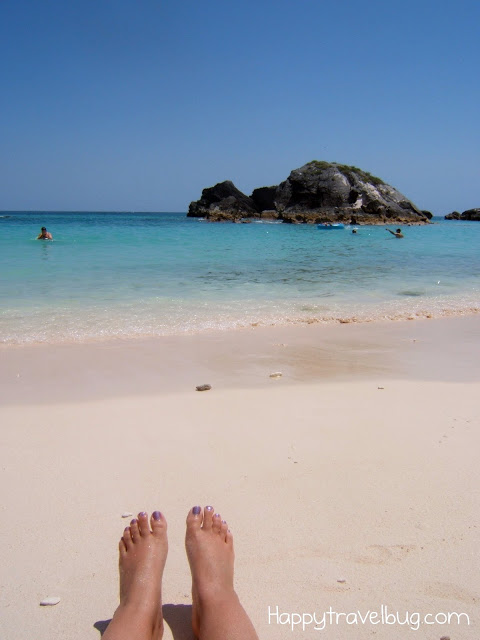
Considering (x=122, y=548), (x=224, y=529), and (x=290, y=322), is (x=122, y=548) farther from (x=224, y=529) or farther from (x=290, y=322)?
(x=290, y=322)

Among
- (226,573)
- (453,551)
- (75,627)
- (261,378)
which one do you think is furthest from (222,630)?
(261,378)

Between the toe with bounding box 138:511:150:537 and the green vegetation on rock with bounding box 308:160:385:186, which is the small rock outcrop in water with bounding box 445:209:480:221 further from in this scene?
the toe with bounding box 138:511:150:537

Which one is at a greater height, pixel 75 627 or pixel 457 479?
pixel 457 479

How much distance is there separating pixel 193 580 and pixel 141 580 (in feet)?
0.64

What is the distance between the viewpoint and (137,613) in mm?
1742

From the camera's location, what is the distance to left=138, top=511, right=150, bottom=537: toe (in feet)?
7.01

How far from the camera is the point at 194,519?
7.31ft

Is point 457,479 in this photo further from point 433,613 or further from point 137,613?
point 137,613

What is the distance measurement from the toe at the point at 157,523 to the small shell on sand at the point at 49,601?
17.2 inches

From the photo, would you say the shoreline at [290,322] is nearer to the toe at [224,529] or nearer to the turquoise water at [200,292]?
the turquoise water at [200,292]

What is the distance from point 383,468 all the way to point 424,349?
3.26 metres

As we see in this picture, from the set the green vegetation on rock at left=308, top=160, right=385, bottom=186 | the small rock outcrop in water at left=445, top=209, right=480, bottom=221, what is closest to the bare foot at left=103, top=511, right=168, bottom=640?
the green vegetation on rock at left=308, top=160, right=385, bottom=186

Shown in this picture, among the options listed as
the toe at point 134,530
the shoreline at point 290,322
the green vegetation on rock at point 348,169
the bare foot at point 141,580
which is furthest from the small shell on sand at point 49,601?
the green vegetation on rock at point 348,169

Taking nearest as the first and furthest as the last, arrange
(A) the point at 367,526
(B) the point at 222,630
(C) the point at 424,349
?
1. (B) the point at 222,630
2. (A) the point at 367,526
3. (C) the point at 424,349
